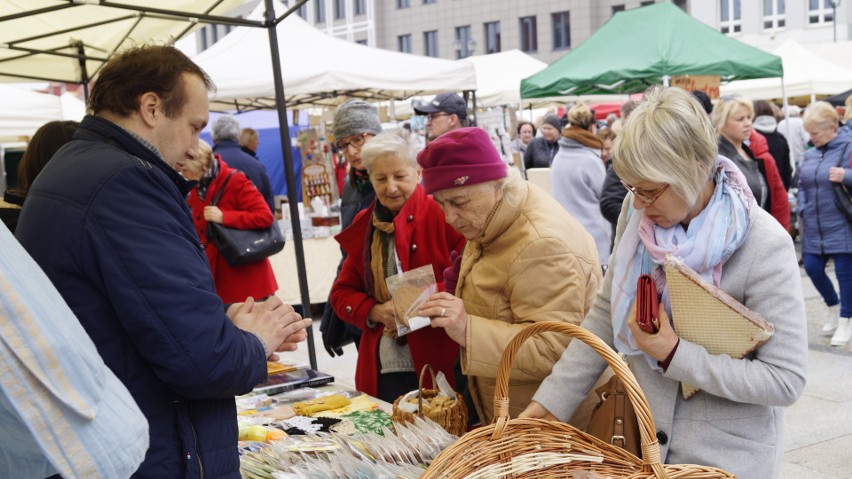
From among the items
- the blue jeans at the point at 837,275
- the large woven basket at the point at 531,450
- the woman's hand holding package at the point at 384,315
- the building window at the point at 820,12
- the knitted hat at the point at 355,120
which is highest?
the building window at the point at 820,12

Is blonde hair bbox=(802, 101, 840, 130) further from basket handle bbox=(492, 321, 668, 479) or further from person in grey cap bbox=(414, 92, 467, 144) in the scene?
basket handle bbox=(492, 321, 668, 479)

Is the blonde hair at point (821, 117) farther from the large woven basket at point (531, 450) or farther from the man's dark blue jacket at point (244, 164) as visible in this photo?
the large woven basket at point (531, 450)

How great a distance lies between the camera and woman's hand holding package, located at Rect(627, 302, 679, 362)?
1.90m

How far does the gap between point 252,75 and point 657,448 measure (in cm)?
704

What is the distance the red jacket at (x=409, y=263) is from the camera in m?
3.21

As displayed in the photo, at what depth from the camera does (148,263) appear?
1687 millimetres

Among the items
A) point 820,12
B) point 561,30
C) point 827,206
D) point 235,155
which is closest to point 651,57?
point 827,206

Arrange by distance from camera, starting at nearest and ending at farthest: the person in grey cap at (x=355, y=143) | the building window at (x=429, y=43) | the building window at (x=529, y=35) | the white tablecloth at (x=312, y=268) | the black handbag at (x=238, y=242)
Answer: the person in grey cap at (x=355, y=143)
the black handbag at (x=238, y=242)
the white tablecloth at (x=312, y=268)
the building window at (x=529, y=35)
the building window at (x=429, y=43)

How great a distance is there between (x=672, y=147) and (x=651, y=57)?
748 centimetres

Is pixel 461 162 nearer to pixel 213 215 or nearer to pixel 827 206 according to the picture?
pixel 213 215

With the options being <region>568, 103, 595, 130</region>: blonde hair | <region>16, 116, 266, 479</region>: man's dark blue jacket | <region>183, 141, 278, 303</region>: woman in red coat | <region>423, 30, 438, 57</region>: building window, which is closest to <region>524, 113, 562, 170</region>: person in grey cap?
<region>568, 103, 595, 130</region>: blonde hair

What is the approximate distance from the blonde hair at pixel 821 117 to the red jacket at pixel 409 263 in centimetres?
432

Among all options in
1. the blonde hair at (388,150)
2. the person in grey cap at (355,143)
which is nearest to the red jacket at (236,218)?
the person in grey cap at (355,143)

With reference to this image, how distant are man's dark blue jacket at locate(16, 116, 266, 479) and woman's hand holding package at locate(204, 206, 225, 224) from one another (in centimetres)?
338
